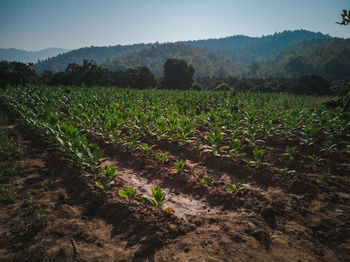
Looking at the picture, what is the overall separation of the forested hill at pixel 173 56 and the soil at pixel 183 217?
5174 inches

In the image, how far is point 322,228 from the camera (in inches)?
103

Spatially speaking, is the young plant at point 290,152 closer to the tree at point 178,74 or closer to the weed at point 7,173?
the weed at point 7,173

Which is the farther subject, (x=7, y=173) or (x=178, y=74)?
(x=178, y=74)

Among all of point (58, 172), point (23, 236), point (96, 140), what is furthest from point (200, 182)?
point (96, 140)

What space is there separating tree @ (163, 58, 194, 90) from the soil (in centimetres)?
4031

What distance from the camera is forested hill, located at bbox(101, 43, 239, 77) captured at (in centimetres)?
13738

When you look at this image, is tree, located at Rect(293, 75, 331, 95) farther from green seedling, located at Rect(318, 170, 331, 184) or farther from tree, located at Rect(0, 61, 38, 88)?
tree, located at Rect(0, 61, 38, 88)

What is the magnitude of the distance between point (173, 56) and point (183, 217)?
195510 millimetres

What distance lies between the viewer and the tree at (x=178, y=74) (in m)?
42.6

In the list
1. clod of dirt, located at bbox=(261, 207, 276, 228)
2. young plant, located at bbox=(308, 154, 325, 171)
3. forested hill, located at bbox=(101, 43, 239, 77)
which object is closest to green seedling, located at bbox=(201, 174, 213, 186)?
clod of dirt, located at bbox=(261, 207, 276, 228)

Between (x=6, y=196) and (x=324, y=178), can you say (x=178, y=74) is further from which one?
(x=6, y=196)

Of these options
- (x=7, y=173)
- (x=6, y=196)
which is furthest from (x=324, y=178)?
(x=7, y=173)

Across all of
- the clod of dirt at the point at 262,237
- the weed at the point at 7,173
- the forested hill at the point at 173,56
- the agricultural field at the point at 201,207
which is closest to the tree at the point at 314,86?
the agricultural field at the point at 201,207

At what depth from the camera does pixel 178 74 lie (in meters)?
42.6
